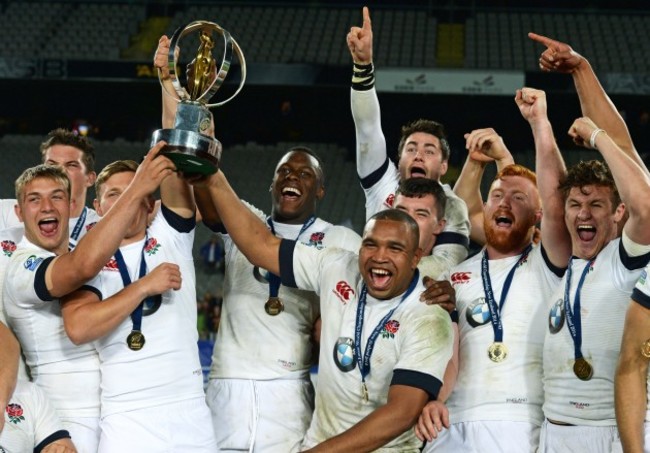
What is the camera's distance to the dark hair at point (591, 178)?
4.10m

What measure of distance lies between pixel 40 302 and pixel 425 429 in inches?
70.0

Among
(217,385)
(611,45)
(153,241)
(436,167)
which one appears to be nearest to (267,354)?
(217,385)

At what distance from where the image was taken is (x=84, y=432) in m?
4.13

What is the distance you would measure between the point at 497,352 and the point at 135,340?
162 cm

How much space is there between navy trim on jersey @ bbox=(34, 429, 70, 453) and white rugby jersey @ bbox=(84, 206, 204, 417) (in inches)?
7.2

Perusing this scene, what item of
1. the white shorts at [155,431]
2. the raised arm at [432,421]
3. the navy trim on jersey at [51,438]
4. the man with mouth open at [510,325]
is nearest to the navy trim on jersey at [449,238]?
the man with mouth open at [510,325]

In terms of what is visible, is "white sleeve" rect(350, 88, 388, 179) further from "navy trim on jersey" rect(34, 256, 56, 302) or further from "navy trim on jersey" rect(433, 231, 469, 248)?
"navy trim on jersey" rect(34, 256, 56, 302)

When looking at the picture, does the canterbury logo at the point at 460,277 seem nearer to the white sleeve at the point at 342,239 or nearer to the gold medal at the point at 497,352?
the gold medal at the point at 497,352

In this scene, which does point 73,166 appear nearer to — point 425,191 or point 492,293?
point 425,191

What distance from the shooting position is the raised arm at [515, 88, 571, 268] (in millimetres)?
4250

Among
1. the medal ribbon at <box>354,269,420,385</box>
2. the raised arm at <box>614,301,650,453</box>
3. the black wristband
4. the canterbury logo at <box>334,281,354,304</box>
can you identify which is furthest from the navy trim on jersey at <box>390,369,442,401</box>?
the black wristband

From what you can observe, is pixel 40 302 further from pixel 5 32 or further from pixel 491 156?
pixel 5 32

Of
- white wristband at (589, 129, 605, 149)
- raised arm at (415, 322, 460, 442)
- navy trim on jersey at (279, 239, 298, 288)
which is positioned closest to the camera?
raised arm at (415, 322, 460, 442)

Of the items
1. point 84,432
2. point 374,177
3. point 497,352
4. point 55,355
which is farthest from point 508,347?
point 55,355
